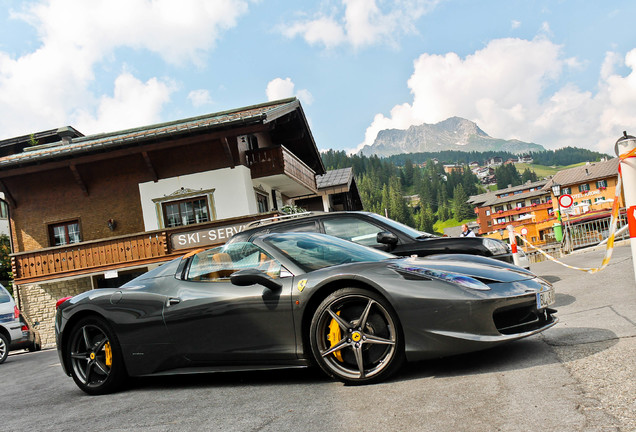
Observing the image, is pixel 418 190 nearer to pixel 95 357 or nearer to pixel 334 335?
pixel 95 357

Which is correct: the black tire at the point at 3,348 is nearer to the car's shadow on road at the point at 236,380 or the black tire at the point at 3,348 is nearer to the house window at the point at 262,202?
the car's shadow on road at the point at 236,380

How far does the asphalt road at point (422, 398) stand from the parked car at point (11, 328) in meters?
8.37

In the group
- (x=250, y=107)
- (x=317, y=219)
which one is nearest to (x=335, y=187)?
(x=250, y=107)

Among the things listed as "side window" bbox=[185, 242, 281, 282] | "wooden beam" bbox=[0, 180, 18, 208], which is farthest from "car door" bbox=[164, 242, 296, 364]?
"wooden beam" bbox=[0, 180, 18, 208]

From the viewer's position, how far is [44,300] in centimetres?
2238


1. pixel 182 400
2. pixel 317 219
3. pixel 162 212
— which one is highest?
pixel 162 212

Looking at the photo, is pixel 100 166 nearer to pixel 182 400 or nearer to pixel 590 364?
pixel 182 400

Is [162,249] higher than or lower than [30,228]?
lower

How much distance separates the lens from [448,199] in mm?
182875

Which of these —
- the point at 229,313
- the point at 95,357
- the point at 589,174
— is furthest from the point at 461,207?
the point at 229,313

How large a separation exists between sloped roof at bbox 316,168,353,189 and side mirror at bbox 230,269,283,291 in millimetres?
32238

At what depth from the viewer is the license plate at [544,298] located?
389cm

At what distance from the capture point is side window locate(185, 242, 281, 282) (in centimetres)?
436

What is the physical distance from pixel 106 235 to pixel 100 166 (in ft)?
9.23
